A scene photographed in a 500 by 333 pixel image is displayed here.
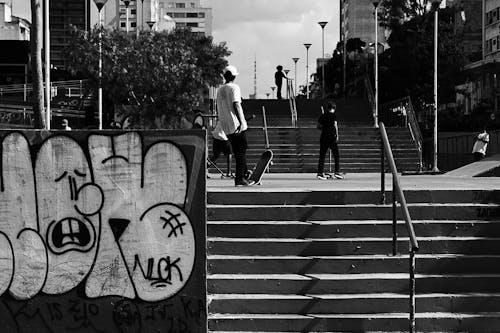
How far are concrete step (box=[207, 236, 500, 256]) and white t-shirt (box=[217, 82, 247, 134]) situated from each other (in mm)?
3164

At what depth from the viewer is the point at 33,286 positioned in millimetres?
10203

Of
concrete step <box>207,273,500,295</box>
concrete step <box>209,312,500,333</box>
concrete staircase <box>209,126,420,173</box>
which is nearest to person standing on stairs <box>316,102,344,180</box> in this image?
concrete step <box>207,273,500,295</box>

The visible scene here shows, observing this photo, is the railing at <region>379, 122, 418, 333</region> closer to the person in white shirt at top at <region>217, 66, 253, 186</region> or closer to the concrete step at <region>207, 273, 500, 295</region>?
the concrete step at <region>207, 273, 500, 295</region>

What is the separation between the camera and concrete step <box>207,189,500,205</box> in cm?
1191

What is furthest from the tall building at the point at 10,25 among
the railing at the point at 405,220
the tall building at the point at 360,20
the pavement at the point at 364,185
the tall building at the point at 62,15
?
the railing at the point at 405,220

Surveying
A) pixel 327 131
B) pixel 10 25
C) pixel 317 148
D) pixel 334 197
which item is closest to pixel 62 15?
pixel 10 25

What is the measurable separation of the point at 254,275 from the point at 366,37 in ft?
518

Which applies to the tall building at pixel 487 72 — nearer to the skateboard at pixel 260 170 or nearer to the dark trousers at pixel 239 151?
the skateboard at pixel 260 170

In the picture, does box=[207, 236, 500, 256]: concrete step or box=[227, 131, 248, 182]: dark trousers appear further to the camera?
box=[227, 131, 248, 182]: dark trousers

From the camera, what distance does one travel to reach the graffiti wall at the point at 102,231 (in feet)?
33.2

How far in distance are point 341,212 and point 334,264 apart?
0.89 metres

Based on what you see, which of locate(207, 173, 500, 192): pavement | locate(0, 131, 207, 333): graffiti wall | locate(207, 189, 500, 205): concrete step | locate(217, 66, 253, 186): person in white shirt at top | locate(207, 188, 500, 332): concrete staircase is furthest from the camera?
locate(217, 66, 253, 186): person in white shirt at top

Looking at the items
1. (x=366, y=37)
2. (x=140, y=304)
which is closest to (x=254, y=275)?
(x=140, y=304)

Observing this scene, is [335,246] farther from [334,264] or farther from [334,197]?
[334,197]
